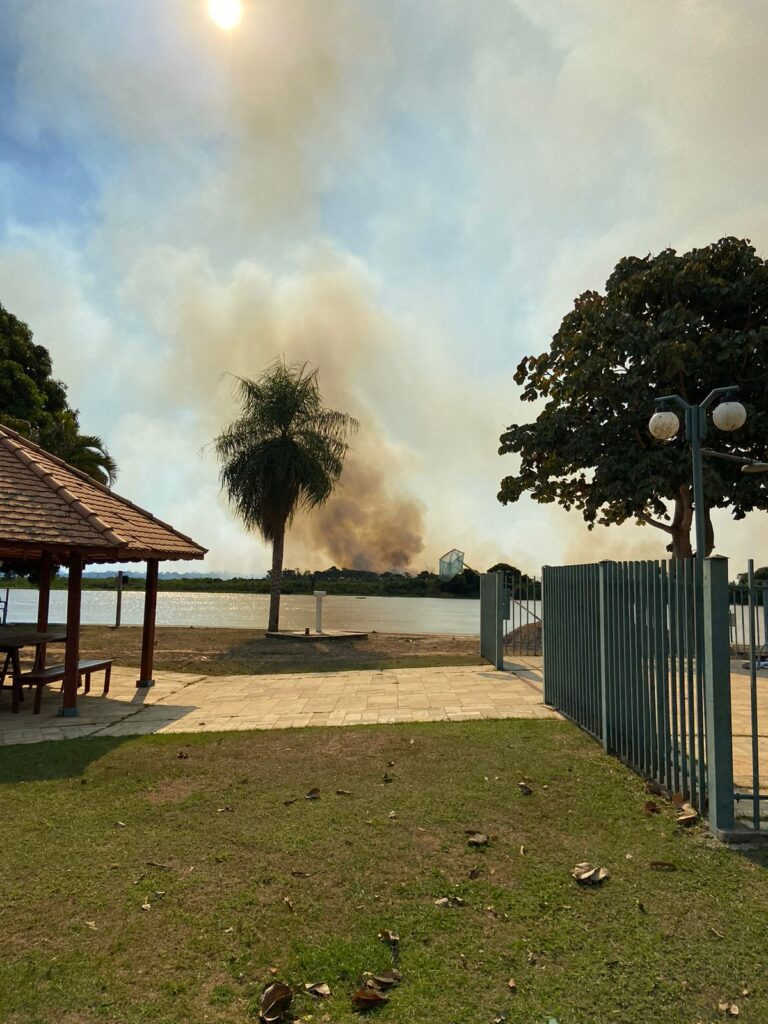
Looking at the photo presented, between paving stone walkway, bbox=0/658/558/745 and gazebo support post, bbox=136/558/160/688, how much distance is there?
12.3 inches

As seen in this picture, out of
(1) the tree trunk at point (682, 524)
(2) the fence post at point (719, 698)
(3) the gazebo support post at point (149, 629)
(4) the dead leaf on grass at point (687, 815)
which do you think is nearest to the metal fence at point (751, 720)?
(2) the fence post at point (719, 698)

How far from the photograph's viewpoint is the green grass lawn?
272 centimetres

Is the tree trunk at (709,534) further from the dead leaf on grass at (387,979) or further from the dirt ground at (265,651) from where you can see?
the dead leaf on grass at (387,979)

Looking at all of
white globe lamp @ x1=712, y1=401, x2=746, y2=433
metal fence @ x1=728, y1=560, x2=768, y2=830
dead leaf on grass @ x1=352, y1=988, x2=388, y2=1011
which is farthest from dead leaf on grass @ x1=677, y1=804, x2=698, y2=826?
white globe lamp @ x1=712, y1=401, x2=746, y2=433

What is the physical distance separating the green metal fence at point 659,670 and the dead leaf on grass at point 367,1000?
9.57ft

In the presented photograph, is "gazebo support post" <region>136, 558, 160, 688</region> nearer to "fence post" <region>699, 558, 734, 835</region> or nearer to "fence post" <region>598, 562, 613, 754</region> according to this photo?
"fence post" <region>598, 562, 613, 754</region>

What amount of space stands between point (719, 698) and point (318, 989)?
3.20 meters

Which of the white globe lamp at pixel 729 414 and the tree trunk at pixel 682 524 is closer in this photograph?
the white globe lamp at pixel 729 414

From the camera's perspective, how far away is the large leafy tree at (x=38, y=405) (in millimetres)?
23703

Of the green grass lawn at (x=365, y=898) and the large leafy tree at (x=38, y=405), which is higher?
the large leafy tree at (x=38, y=405)

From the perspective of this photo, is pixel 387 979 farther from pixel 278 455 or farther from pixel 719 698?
pixel 278 455

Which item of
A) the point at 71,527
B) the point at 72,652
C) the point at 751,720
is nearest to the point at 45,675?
the point at 72,652

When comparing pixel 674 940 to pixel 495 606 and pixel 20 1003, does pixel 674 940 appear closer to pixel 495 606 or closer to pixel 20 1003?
pixel 20 1003

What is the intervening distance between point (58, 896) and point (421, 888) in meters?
1.98
